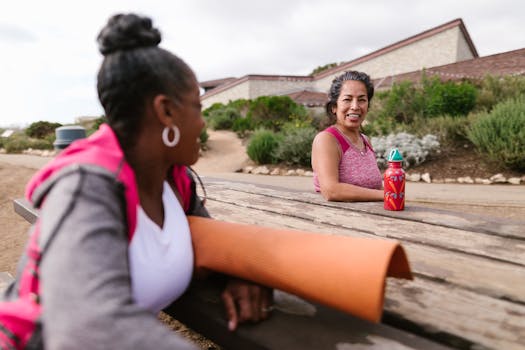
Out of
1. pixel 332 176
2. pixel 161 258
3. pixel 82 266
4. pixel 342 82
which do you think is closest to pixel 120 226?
pixel 82 266

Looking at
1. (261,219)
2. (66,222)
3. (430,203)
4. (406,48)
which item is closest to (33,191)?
(66,222)

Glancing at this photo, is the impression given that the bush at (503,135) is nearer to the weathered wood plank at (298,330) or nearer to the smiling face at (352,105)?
the smiling face at (352,105)

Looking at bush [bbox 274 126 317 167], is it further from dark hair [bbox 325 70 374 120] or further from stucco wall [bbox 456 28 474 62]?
stucco wall [bbox 456 28 474 62]

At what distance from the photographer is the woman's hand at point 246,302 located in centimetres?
81

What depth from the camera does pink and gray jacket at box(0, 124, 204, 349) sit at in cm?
54

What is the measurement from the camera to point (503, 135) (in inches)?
237

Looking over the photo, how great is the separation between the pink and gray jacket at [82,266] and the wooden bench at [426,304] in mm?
A: 297

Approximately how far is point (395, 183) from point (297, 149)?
6.51m

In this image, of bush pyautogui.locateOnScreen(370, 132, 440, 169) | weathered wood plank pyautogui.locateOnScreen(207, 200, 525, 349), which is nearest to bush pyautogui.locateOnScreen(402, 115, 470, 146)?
bush pyautogui.locateOnScreen(370, 132, 440, 169)

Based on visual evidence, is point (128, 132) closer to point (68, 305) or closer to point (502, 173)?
point (68, 305)

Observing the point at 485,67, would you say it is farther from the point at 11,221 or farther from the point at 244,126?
the point at 11,221

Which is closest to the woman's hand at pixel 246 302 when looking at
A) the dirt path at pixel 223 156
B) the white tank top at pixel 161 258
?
the white tank top at pixel 161 258

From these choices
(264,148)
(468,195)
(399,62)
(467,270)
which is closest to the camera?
(467,270)

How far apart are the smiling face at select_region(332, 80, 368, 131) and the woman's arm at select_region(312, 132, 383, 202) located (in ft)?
0.81
